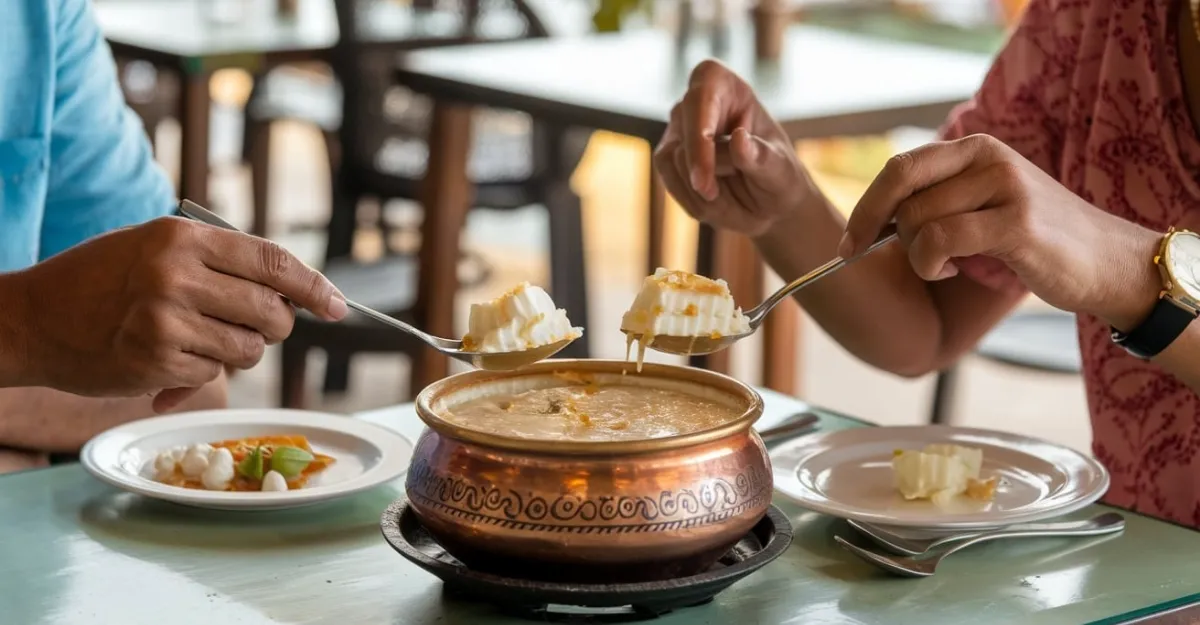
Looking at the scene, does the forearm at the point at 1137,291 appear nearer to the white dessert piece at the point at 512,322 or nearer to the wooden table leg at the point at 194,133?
the white dessert piece at the point at 512,322

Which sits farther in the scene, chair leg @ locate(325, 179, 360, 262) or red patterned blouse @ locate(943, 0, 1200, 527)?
chair leg @ locate(325, 179, 360, 262)

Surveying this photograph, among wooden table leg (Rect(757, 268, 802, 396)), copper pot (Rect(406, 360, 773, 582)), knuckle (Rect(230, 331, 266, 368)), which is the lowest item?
wooden table leg (Rect(757, 268, 802, 396))

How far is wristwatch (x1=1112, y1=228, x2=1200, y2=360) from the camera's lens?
3.99 ft

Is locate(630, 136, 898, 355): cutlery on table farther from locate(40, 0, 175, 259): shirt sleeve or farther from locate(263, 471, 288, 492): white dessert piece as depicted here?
locate(40, 0, 175, 259): shirt sleeve

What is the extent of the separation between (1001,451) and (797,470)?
171 millimetres

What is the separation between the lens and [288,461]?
120 cm

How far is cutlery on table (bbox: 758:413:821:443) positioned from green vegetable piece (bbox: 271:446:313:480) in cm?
38

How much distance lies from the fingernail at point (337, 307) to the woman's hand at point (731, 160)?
463 mm

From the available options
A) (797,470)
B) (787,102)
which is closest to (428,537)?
(797,470)

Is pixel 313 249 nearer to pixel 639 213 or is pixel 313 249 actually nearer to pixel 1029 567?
pixel 639 213

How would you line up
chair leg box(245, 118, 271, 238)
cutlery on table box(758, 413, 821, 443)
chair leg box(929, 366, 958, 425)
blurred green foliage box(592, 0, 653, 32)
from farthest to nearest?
chair leg box(245, 118, 271, 238), chair leg box(929, 366, 958, 425), blurred green foliage box(592, 0, 653, 32), cutlery on table box(758, 413, 821, 443)

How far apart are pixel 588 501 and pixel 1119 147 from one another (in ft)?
2.58

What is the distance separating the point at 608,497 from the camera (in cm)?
94

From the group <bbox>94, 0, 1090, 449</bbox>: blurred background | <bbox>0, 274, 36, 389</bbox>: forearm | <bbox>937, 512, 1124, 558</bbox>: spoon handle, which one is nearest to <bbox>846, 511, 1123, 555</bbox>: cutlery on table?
<bbox>937, 512, 1124, 558</bbox>: spoon handle
